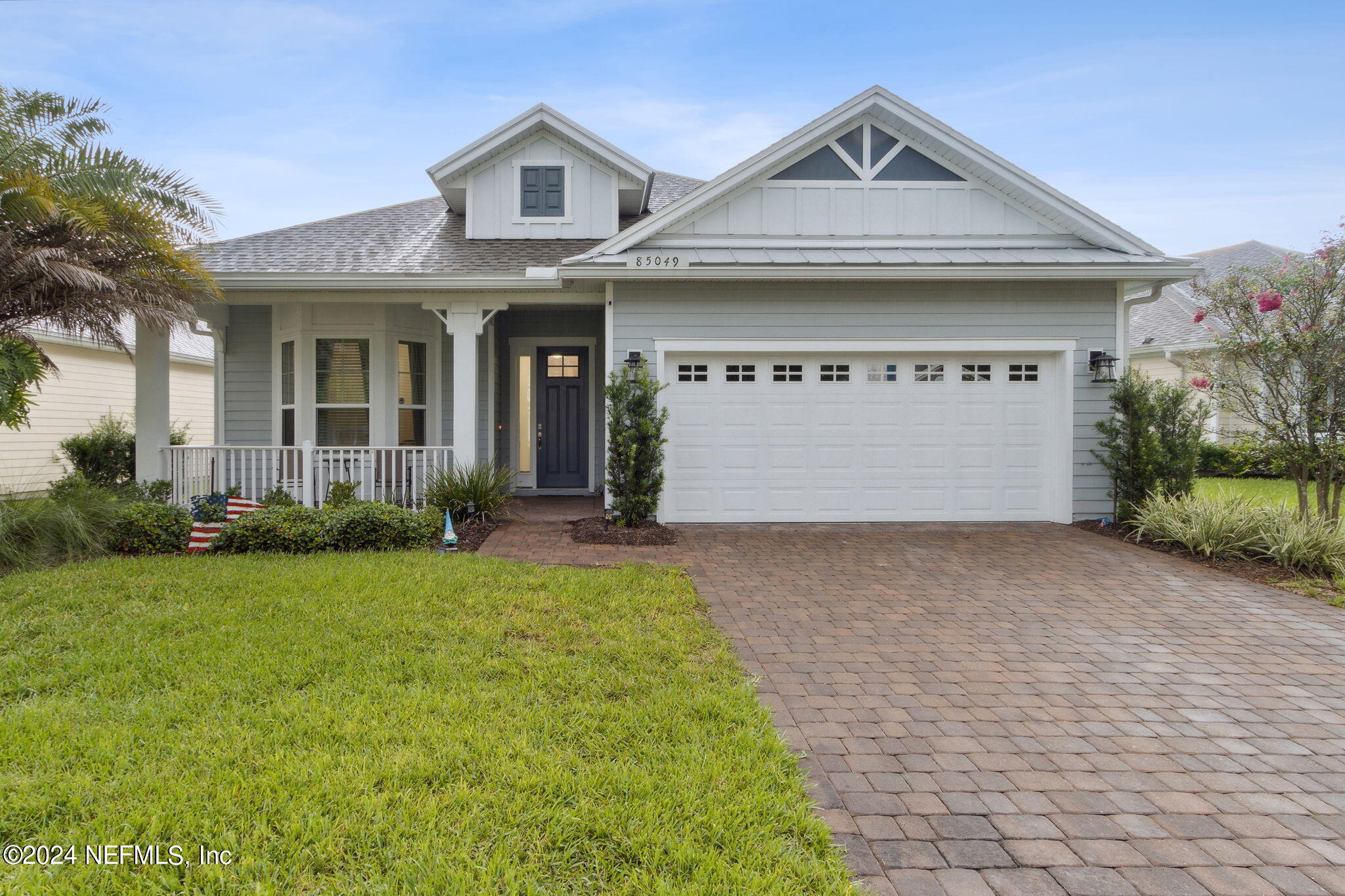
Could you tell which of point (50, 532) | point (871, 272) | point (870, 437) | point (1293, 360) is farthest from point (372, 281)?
point (1293, 360)

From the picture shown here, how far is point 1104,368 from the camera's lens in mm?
8609

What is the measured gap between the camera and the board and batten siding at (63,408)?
470 inches

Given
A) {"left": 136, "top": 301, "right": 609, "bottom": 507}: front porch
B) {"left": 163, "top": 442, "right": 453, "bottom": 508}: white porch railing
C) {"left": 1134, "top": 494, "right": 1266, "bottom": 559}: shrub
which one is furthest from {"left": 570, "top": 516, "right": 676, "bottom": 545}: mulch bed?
{"left": 1134, "top": 494, "right": 1266, "bottom": 559}: shrub

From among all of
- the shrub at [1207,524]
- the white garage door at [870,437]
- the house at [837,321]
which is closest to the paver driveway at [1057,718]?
Answer: the shrub at [1207,524]

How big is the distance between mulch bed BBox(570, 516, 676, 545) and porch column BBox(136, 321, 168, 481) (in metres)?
5.19

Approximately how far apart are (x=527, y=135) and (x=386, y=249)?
9.23 ft

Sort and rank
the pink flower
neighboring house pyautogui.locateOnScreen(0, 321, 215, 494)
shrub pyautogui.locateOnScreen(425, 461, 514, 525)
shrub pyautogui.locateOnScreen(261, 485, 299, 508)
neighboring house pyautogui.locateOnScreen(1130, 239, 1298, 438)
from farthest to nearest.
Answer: neighboring house pyautogui.locateOnScreen(1130, 239, 1298, 438) → neighboring house pyautogui.locateOnScreen(0, 321, 215, 494) → shrub pyautogui.locateOnScreen(425, 461, 514, 525) → shrub pyautogui.locateOnScreen(261, 485, 299, 508) → the pink flower

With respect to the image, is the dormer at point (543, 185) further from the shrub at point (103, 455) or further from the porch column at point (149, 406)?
the shrub at point (103, 455)

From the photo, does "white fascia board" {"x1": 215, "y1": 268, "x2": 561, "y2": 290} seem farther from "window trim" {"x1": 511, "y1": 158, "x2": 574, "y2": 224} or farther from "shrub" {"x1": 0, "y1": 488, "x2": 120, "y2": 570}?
"shrub" {"x1": 0, "y1": 488, "x2": 120, "y2": 570}

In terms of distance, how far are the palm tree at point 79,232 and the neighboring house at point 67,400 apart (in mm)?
3810

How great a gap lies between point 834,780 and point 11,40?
44.7 feet

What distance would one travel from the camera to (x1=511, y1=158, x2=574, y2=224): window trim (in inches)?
416

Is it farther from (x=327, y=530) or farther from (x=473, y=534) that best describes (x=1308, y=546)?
(x=327, y=530)

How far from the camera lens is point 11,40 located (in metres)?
9.40
